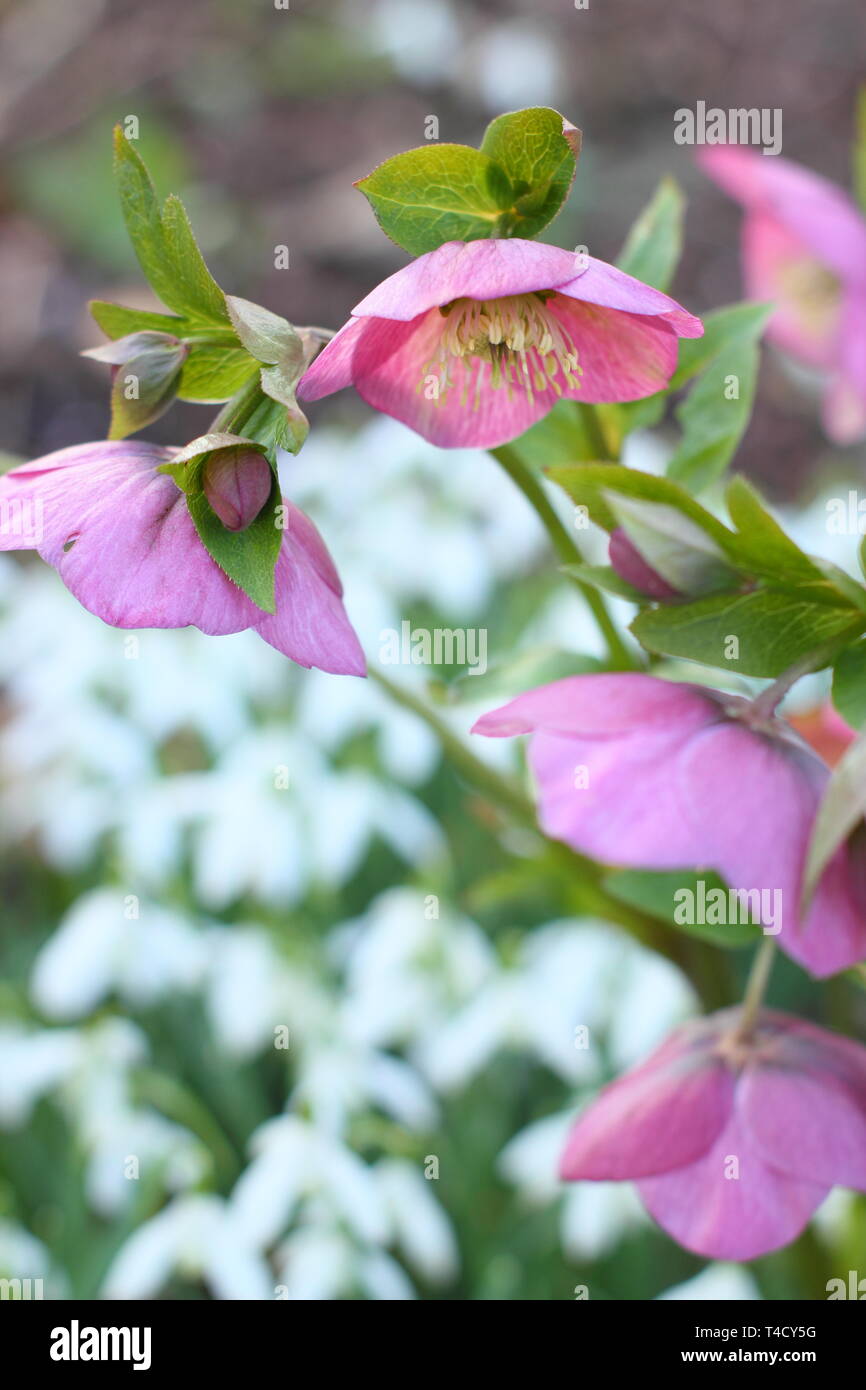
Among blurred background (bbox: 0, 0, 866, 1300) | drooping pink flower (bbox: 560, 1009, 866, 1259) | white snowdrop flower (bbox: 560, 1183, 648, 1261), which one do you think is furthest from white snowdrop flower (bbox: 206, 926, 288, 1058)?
drooping pink flower (bbox: 560, 1009, 866, 1259)

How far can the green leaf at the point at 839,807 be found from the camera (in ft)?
0.99

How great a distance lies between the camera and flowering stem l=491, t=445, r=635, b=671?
16.7 inches

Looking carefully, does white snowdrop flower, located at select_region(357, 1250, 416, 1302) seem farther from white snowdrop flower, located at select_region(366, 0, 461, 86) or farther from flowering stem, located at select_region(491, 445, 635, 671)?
white snowdrop flower, located at select_region(366, 0, 461, 86)

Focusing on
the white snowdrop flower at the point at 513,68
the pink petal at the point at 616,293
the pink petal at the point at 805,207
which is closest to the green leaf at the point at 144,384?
the pink petal at the point at 616,293

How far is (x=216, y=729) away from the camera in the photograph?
1200mm

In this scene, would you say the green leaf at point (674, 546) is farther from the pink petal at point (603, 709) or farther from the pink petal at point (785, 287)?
the pink petal at point (785, 287)

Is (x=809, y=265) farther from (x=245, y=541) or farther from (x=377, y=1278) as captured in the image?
(x=377, y=1278)

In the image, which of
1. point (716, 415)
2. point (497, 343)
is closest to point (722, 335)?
point (716, 415)

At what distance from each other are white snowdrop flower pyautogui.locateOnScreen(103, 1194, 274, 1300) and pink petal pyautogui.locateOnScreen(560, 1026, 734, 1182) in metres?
0.40

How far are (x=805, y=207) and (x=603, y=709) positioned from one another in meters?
0.35

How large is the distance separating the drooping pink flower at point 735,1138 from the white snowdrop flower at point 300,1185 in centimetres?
38

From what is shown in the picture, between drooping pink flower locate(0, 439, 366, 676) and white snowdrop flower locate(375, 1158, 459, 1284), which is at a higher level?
drooping pink flower locate(0, 439, 366, 676)

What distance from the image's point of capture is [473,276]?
32 centimetres
